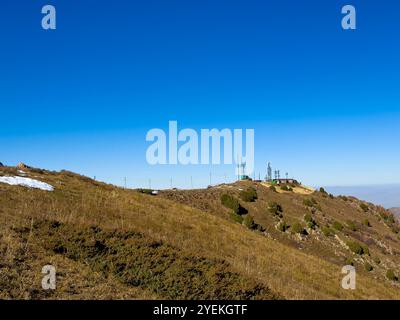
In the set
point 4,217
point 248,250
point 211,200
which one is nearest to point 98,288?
point 4,217

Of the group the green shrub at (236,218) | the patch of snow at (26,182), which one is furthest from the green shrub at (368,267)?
the patch of snow at (26,182)

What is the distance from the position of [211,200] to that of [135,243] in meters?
39.8

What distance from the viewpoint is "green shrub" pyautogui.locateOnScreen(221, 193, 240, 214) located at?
175 feet

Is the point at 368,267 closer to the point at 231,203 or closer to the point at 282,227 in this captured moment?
the point at 282,227

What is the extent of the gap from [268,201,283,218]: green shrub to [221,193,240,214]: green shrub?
217 inches

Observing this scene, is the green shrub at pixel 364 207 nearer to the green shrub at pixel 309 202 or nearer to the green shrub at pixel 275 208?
the green shrub at pixel 309 202

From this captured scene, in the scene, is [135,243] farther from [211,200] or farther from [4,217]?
[211,200]

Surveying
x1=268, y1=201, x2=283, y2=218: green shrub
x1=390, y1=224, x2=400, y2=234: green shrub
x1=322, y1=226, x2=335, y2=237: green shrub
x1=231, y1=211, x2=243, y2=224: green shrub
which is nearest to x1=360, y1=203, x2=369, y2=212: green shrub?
x1=390, y1=224, x2=400, y2=234: green shrub

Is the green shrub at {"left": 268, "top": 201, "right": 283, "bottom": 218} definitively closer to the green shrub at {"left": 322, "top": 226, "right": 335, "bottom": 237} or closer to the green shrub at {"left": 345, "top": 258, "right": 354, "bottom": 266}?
the green shrub at {"left": 322, "top": 226, "right": 335, "bottom": 237}

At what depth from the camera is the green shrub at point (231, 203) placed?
2103 inches

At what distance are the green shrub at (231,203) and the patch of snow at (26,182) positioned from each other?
30.7 meters

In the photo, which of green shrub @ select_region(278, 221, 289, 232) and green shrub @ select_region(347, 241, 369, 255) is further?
green shrub @ select_region(278, 221, 289, 232)

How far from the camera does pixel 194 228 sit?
26.4m

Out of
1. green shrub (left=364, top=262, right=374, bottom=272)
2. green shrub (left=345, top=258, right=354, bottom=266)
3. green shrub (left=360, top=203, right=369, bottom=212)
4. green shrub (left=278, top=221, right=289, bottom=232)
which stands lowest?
green shrub (left=364, top=262, right=374, bottom=272)
